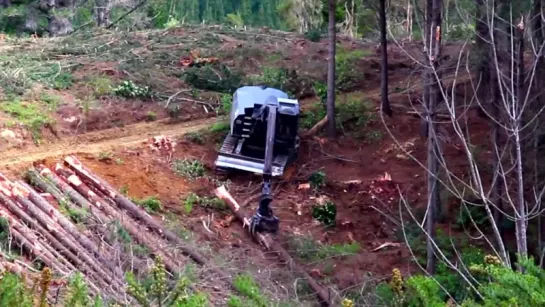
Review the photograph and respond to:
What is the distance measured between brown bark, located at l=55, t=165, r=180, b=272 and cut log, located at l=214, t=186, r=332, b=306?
172 cm

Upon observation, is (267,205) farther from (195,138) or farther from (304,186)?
(195,138)

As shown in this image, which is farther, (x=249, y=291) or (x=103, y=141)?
(x=103, y=141)

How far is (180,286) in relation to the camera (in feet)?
17.8

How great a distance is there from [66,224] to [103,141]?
3914 millimetres

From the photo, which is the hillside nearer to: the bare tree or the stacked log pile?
the stacked log pile

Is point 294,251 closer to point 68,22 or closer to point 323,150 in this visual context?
point 323,150

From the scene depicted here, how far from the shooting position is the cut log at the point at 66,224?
35.0ft

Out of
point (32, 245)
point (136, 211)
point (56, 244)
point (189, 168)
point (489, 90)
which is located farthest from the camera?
point (189, 168)

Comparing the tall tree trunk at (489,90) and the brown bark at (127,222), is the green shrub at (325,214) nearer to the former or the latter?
the tall tree trunk at (489,90)

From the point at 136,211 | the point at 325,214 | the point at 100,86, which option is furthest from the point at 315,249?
the point at 100,86

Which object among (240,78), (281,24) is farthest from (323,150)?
(281,24)

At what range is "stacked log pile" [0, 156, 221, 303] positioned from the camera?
33.1 ft

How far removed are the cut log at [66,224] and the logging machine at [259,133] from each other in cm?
366

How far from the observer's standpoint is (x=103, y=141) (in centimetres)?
1480
